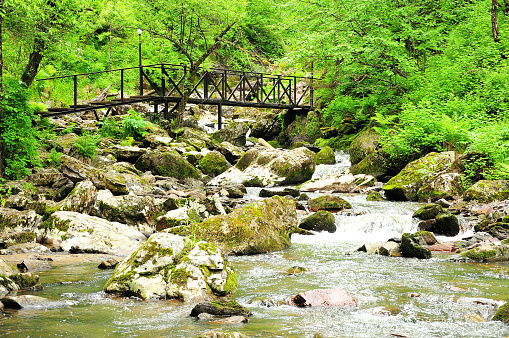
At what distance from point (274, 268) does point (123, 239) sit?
2.97 metres

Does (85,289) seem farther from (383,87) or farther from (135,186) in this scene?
(383,87)

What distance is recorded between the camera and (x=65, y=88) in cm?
2100

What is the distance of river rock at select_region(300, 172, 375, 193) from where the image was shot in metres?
14.4

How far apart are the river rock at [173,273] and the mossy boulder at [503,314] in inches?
106

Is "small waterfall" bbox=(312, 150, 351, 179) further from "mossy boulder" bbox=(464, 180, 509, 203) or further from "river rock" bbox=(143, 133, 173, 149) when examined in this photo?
"mossy boulder" bbox=(464, 180, 509, 203)

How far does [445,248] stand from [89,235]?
612cm

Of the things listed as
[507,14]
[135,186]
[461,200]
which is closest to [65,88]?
[135,186]

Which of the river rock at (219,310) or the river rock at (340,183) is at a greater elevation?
the river rock at (340,183)

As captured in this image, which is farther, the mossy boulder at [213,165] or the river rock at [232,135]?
the river rock at [232,135]

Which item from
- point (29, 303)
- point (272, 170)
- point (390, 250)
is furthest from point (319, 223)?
point (272, 170)

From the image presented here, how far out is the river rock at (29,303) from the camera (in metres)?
4.16

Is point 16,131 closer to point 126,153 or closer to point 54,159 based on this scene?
point 54,159

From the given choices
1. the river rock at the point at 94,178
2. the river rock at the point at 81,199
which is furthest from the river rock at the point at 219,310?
the river rock at the point at 94,178

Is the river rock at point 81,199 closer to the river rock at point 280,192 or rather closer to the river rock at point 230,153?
the river rock at point 280,192
